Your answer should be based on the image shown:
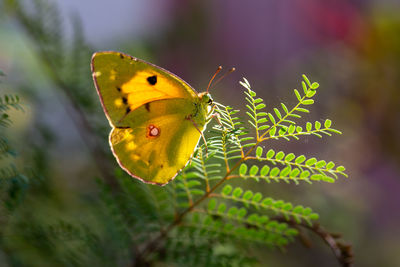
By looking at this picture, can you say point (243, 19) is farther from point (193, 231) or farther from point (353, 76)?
point (193, 231)

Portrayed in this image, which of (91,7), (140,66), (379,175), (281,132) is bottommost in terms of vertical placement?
(281,132)

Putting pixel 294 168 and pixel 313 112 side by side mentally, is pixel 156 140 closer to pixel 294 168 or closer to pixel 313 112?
pixel 294 168

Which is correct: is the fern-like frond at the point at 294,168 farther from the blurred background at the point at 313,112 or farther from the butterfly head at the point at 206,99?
the butterfly head at the point at 206,99

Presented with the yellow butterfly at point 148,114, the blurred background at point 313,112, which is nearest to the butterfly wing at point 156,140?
the yellow butterfly at point 148,114

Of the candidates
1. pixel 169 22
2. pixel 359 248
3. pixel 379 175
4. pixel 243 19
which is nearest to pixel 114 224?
pixel 359 248

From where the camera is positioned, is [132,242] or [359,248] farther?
[359,248]

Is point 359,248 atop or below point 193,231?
atop

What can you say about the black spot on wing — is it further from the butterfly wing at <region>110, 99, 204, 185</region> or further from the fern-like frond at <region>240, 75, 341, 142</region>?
the fern-like frond at <region>240, 75, 341, 142</region>
